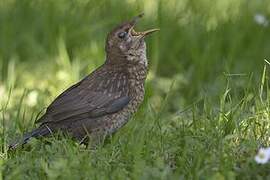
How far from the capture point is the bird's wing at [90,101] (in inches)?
260

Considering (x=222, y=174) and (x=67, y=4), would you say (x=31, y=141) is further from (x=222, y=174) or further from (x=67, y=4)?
(x=67, y=4)

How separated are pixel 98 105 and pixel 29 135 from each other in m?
0.52

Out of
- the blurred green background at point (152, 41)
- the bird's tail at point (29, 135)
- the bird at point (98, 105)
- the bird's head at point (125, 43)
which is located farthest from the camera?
the blurred green background at point (152, 41)

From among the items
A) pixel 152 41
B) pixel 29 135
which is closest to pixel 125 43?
pixel 29 135

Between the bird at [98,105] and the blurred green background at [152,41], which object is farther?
the blurred green background at [152,41]

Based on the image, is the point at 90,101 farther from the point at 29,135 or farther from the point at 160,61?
the point at 160,61

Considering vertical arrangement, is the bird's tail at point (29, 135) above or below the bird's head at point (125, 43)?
below

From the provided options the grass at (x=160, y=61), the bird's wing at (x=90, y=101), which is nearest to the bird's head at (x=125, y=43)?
the bird's wing at (x=90, y=101)

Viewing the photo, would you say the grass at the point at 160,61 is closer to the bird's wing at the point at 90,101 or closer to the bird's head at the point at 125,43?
the bird's wing at the point at 90,101

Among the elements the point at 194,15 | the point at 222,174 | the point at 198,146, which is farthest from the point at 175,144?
the point at 194,15

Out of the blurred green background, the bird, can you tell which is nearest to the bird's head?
the bird

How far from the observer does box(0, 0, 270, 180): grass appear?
6.31 metres

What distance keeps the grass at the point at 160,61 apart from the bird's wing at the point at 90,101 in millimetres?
218

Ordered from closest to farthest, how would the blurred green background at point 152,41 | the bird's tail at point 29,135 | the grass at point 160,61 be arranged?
the bird's tail at point 29,135
the grass at point 160,61
the blurred green background at point 152,41
